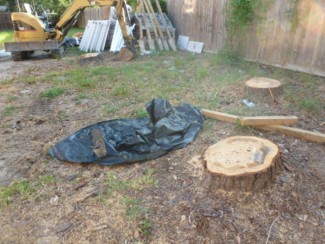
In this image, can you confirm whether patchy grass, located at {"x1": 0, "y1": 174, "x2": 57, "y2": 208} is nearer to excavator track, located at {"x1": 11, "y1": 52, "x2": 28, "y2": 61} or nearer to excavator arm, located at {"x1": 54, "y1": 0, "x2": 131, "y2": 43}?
excavator arm, located at {"x1": 54, "y1": 0, "x2": 131, "y2": 43}

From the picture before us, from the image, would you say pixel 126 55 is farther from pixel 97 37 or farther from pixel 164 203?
pixel 164 203

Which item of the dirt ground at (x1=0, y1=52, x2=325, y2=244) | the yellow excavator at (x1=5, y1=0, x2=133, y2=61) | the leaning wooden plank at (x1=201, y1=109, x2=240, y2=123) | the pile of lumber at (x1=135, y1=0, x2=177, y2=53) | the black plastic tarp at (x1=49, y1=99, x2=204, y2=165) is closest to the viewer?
the dirt ground at (x1=0, y1=52, x2=325, y2=244)

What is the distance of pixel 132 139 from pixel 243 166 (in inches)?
50.1

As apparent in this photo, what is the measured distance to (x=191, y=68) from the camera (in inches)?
251

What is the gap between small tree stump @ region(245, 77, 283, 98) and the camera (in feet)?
13.3

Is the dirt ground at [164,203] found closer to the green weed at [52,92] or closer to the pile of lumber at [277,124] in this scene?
the pile of lumber at [277,124]

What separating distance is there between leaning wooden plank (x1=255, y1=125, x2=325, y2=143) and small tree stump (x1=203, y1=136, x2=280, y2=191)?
2.60ft

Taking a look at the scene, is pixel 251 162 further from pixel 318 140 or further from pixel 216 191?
pixel 318 140

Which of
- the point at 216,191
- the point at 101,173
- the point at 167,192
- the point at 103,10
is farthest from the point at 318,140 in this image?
the point at 103,10

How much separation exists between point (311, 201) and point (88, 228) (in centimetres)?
176

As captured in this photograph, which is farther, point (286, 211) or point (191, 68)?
point (191, 68)

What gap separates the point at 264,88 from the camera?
4059 mm

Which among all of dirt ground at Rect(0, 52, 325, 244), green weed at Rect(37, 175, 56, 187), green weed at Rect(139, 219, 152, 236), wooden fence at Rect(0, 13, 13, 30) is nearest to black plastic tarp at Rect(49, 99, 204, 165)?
dirt ground at Rect(0, 52, 325, 244)

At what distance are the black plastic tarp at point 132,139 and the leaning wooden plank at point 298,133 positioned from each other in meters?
0.82
